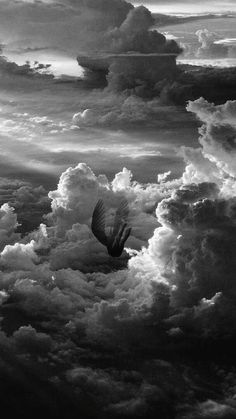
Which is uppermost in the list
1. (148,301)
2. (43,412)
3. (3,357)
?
(148,301)

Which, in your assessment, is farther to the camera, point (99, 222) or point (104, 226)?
point (104, 226)

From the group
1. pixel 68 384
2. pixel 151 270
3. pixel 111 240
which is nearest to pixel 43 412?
pixel 68 384

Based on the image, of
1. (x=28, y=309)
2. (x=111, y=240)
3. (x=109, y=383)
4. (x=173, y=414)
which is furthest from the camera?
(x=28, y=309)

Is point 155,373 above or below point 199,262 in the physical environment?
below

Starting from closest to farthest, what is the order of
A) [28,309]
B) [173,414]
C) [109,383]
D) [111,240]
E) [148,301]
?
[111,240] < [173,414] < [109,383] < [148,301] < [28,309]

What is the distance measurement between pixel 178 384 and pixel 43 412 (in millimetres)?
30505

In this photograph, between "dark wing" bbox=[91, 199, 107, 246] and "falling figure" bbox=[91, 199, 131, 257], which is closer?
"dark wing" bbox=[91, 199, 107, 246]

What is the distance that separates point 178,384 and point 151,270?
34.1m

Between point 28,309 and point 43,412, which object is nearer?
point 43,412

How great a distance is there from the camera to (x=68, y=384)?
163 meters

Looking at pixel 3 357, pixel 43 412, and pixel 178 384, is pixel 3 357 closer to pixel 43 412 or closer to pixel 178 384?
pixel 43 412

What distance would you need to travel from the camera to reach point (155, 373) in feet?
534

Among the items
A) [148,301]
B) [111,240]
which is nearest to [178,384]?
[148,301]

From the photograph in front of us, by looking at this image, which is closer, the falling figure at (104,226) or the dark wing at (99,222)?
the dark wing at (99,222)
